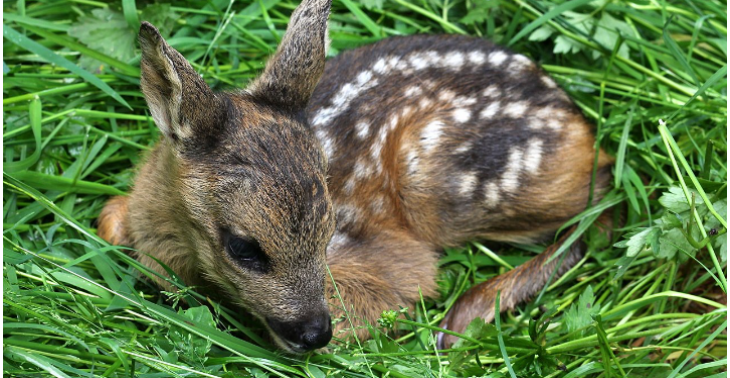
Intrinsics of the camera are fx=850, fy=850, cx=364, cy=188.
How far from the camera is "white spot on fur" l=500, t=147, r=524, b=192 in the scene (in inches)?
158

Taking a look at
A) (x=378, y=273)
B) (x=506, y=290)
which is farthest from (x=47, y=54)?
(x=506, y=290)

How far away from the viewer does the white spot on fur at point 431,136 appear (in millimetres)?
3963

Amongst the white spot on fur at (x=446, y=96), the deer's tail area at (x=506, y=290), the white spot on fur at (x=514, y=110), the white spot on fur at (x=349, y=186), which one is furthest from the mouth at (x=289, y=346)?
the white spot on fur at (x=514, y=110)

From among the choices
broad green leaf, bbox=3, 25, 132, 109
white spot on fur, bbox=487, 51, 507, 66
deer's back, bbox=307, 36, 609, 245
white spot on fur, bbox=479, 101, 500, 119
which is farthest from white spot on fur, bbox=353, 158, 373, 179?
broad green leaf, bbox=3, 25, 132, 109

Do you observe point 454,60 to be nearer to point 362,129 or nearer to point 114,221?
point 362,129

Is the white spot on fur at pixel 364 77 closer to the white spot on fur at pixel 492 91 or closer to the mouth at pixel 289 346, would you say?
the white spot on fur at pixel 492 91

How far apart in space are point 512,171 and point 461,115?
0.36 metres

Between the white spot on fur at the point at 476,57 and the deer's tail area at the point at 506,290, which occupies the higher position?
the white spot on fur at the point at 476,57

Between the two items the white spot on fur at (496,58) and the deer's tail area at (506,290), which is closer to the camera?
the deer's tail area at (506,290)

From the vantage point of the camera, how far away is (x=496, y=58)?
4.18 metres

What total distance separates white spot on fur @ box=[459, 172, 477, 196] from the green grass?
386 mm

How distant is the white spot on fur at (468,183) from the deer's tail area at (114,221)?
1547 millimetres

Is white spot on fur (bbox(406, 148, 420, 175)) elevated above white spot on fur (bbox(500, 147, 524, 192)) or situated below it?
above

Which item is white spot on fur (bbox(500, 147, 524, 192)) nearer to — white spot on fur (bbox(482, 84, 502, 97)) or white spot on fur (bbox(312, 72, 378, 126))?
white spot on fur (bbox(482, 84, 502, 97))
